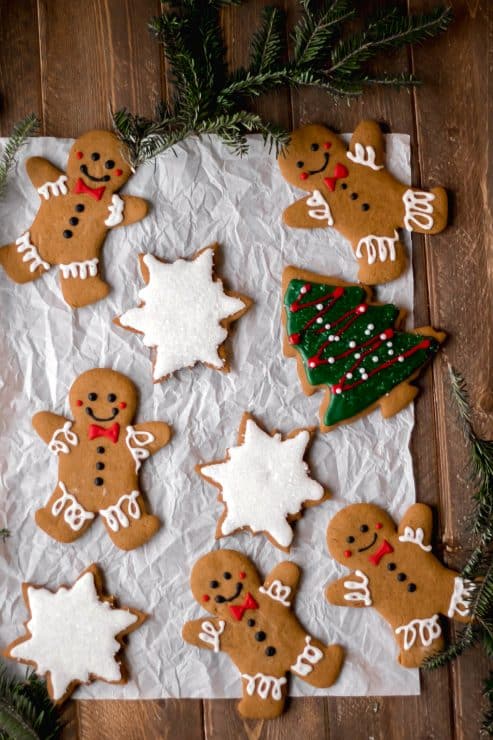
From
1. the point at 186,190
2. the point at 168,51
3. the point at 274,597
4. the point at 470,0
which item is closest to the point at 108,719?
the point at 274,597

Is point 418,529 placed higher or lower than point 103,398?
lower

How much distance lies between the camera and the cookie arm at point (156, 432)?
0.99 m

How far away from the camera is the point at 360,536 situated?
3.22 feet

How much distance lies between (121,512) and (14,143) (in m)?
0.53

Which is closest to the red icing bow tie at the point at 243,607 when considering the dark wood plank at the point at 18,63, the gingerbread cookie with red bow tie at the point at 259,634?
the gingerbread cookie with red bow tie at the point at 259,634

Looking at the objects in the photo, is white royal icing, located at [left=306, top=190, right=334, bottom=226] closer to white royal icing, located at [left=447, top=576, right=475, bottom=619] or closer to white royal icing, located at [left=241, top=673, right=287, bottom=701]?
white royal icing, located at [left=447, top=576, right=475, bottom=619]

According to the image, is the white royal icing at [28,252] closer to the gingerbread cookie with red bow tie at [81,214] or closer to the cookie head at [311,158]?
the gingerbread cookie with red bow tie at [81,214]

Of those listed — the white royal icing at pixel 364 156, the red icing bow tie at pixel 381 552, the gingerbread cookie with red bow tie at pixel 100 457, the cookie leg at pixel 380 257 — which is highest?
the white royal icing at pixel 364 156

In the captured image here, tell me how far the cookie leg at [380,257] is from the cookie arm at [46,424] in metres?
0.48

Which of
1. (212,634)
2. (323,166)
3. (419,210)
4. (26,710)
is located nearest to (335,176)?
(323,166)

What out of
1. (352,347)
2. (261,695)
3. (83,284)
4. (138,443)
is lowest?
(261,695)

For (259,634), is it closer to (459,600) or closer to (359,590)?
(359,590)

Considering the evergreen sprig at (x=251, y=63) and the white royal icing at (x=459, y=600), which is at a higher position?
the evergreen sprig at (x=251, y=63)

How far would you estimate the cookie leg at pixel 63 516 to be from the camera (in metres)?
0.99
